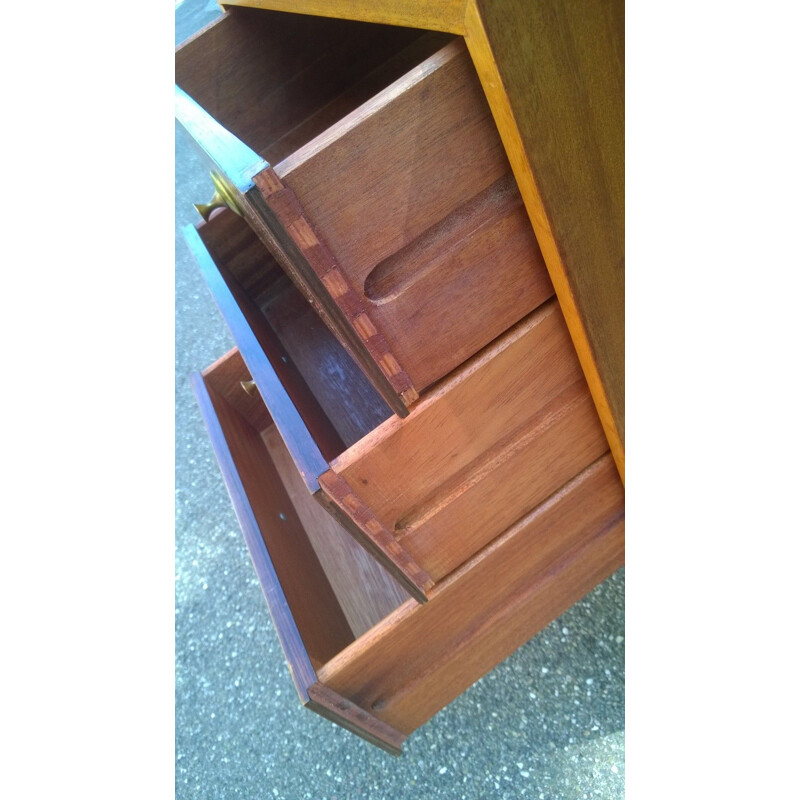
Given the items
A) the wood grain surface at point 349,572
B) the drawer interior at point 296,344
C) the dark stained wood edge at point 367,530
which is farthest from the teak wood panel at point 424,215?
the wood grain surface at point 349,572

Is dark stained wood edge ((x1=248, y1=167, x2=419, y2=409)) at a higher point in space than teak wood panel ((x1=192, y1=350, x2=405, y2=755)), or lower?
higher

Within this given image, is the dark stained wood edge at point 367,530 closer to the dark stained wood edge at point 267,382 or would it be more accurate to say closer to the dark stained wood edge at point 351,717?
the dark stained wood edge at point 267,382

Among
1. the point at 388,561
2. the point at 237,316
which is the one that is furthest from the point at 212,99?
the point at 388,561

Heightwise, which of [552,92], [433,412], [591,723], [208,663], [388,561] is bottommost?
[591,723]

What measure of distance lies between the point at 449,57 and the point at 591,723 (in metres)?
0.99

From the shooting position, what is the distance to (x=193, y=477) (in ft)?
5.08

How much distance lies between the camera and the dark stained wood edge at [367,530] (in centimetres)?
57

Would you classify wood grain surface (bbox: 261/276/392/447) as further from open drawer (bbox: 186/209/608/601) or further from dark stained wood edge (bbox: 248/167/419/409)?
dark stained wood edge (bbox: 248/167/419/409)

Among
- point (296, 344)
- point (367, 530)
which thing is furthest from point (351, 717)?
point (296, 344)

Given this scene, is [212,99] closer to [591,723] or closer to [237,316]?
[237,316]

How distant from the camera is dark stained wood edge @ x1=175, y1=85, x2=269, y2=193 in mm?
390

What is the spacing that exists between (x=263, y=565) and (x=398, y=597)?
0.25 m

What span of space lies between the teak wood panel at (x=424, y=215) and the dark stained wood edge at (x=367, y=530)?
0.12 meters

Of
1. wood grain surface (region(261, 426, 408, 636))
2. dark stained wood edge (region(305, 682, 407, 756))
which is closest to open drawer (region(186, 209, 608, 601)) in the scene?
dark stained wood edge (region(305, 682, 407, 756))
